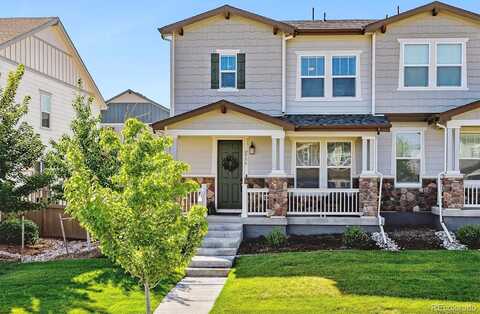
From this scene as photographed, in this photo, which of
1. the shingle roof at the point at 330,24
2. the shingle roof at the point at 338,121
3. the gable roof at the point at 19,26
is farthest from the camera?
the gable roof at the point at 19,26

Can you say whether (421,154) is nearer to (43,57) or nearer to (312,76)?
(312,76)

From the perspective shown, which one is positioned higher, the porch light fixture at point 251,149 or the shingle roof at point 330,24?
the shingle roof at point 330,24

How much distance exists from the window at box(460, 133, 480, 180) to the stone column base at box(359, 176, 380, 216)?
3.21 meters

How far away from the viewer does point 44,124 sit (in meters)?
22.1

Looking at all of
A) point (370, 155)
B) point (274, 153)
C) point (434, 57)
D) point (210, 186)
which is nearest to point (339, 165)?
point (370, 155)

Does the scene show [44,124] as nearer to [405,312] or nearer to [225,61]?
[225,61]

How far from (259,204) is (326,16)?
813cm

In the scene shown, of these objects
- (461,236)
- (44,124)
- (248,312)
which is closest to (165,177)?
(248,312)

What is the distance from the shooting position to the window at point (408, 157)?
16297 millimetres

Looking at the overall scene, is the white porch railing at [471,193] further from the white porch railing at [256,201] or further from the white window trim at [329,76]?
the white porch railing at [256,201]

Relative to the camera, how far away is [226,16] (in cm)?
1658

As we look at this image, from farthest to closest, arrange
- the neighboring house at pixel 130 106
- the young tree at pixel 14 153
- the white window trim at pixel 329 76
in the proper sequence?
the neighboring house at pixel 130 106 → the white window trim at pixel 329 76 → the young tree at pixel 14 153

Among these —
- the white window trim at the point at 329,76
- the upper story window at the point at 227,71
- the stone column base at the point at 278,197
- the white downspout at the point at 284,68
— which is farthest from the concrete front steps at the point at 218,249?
the white window trim at the point at 329,76

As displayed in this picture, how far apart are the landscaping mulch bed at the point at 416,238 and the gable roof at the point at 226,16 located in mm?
6853
